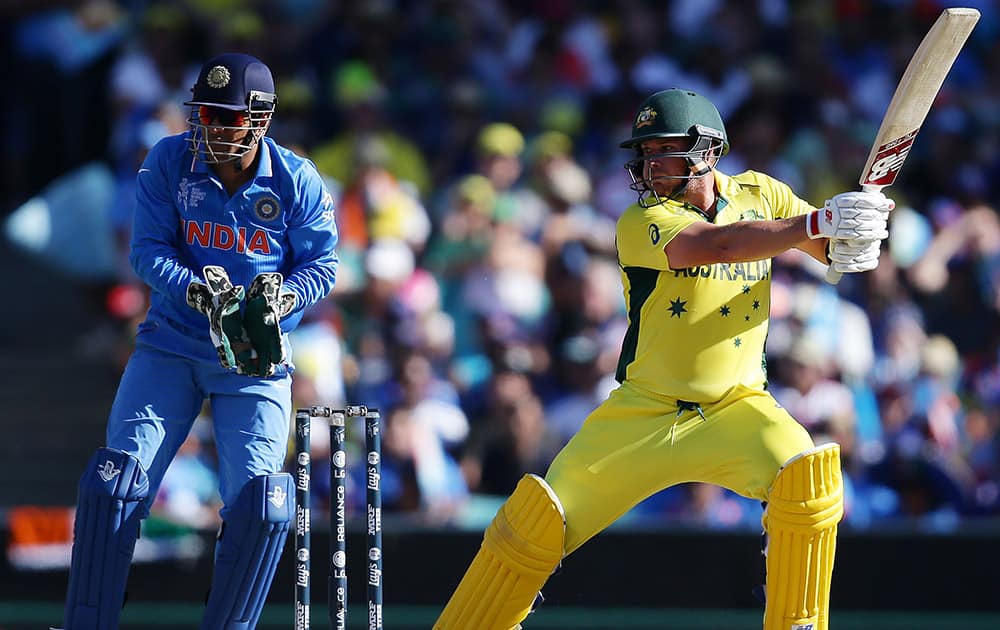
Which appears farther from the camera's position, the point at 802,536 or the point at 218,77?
the point at 218,77

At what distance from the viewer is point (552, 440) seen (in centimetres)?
845

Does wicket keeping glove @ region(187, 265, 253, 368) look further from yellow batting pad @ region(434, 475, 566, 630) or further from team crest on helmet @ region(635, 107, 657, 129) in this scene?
team crest on helmet @ region(635, 107, 657, 129)

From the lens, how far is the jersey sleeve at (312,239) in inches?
213

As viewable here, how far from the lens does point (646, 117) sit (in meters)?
5.39

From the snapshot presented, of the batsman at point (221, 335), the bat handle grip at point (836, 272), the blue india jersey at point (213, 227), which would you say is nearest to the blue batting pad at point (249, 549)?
the batsman at point (221, 335)

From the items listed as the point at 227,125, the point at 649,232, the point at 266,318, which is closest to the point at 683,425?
the point at 649,232

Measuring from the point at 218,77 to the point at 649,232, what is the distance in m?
1.46

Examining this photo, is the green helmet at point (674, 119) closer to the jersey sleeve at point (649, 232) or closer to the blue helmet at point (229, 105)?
the jersey sleeve at point (649, 232)

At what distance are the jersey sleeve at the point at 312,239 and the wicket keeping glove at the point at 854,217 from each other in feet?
5.37

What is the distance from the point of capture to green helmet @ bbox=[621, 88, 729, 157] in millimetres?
5324

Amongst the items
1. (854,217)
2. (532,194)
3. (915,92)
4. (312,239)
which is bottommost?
(854,217)

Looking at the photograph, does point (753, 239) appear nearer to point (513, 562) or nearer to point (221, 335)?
point (513, 562)

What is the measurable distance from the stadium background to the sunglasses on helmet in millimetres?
2877

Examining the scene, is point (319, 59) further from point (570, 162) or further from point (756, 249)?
point (756, 249)
